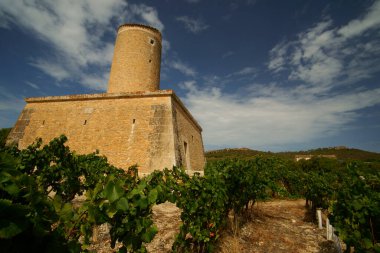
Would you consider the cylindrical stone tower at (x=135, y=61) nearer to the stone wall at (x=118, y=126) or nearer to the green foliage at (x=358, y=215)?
the stone wall at (x=118, y=126)

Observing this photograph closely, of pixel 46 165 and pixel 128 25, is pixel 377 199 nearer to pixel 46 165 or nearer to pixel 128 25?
pixel 46 165

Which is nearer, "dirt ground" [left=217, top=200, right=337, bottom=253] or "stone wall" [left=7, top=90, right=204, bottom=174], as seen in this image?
"dirt ground" [left=217, top=200, right=337, bottom=253]

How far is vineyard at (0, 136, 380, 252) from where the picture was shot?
3.96ft

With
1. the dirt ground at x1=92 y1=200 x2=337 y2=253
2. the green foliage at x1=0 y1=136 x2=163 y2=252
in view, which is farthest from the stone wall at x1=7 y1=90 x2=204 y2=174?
the green foliage at x1=0 y1=136 x2=163 y2=252

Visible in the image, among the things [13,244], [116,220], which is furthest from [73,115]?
[13,244]

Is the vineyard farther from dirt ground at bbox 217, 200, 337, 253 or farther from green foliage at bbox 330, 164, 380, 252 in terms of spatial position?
dirt ground at bbox 217, 200, 337, 253

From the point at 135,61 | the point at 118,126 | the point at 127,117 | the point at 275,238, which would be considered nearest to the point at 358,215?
the point at 275,238

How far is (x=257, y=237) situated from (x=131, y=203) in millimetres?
4777

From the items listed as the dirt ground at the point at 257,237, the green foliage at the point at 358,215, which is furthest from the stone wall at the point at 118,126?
the green foliage at the point at 358,215

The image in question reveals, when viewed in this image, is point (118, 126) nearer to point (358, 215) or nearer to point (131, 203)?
point (131, 203)

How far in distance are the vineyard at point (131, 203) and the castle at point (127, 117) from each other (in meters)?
3.34

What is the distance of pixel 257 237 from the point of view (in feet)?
18.8

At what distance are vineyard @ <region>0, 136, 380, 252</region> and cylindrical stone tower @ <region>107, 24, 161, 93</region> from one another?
6.59 meters

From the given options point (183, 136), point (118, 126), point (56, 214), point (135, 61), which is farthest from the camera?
point (135, 61)
